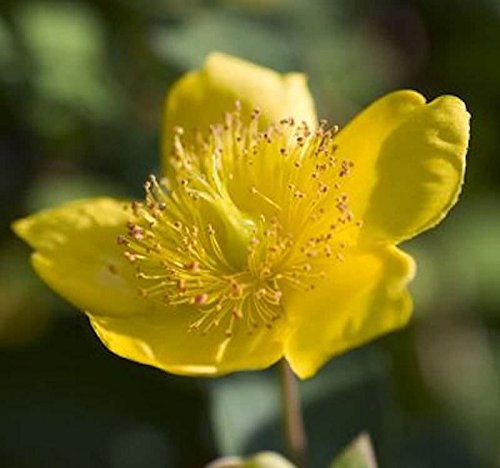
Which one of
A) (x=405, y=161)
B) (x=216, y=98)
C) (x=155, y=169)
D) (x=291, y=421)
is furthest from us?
(x=155, y=169)

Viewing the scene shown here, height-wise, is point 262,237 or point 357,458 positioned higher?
point 262,237

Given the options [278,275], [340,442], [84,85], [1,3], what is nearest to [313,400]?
[340,442]

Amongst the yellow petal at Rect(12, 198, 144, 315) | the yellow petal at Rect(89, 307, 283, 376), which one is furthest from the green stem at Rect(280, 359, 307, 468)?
the yellow petal at Rect(12, 198, 144, 315)

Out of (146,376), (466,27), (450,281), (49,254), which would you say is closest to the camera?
(49,254)

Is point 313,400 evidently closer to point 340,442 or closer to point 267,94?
point 340,442

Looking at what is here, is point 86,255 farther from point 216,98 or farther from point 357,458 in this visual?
point 357,458

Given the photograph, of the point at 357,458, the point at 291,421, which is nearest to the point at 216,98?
the point at 291,421

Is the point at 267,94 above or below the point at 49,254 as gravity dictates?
above
